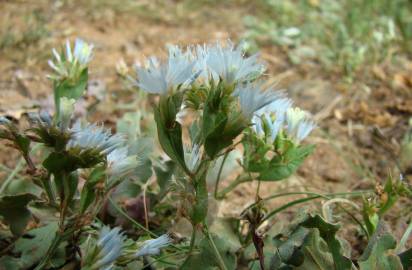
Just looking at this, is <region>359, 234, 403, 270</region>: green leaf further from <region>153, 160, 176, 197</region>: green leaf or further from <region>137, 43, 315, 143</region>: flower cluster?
<region>153, 160, 176, 197</region>: green leaf

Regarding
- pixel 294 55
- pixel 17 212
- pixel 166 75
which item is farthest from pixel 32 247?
pixel 294 55

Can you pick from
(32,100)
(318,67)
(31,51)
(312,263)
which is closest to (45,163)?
(312,263)

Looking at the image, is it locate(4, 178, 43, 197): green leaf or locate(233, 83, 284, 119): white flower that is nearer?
locate(233, 83, 284, 119): white flower

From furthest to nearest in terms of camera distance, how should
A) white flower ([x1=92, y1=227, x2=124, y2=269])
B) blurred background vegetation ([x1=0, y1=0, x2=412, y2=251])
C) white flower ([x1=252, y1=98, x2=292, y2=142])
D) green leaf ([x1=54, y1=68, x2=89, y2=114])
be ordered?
blurred background vegetation ([x1=0, y1=0, x2=412, y2=251]), green leaf ([x1=54, y1=68, x2=89, y2=114]), white flower ([x1=252, y1=98, x2=292, y2=142]), white flower ([x1=92, y1=227, x2=124, y2=269])

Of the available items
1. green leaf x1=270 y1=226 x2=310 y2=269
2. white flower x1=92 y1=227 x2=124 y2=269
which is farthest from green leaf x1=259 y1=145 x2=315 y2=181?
white flower x1=92 y1=227 x2=124 y2=269

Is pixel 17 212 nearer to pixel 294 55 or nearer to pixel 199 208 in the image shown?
pixel 199 208

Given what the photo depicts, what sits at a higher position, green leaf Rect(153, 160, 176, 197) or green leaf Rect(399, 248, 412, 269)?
green leaf Rect(153, 160, 176, 197)
